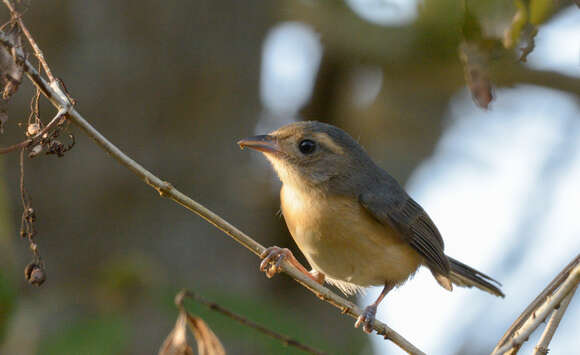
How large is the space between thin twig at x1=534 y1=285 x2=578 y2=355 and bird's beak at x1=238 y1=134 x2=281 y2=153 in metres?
2.20

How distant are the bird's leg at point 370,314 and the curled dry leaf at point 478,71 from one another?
1.67m

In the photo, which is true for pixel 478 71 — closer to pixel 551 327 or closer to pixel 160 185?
pixel 551 327

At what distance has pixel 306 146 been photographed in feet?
14.1

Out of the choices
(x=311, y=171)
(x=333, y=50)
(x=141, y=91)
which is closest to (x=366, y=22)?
(x=333, y=50)

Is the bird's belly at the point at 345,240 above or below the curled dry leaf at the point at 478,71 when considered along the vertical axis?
below

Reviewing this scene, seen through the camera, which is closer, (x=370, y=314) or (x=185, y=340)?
(x=185, y=340)

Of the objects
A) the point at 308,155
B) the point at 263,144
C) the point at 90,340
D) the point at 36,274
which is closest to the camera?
the point at 36,274

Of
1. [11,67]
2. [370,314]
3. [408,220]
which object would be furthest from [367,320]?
[11,67]

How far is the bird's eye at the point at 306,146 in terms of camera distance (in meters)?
4.30

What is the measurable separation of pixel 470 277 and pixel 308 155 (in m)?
1.64

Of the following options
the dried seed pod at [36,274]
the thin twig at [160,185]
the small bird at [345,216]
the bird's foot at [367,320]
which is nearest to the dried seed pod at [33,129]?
the thin twig at [160,185]

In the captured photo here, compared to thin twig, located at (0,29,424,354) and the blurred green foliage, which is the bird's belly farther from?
the blurred green foliage

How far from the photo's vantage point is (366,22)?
6695 millimetres

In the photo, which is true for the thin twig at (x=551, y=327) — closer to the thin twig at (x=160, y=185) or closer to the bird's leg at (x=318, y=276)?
the thin twig at (x=160, y=185)
